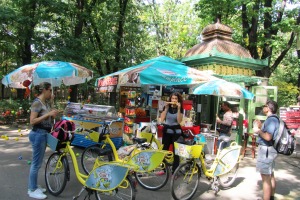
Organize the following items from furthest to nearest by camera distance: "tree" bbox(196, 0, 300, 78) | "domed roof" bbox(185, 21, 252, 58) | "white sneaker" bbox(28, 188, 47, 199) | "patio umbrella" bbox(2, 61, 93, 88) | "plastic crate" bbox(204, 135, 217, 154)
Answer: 1. "tree" bbox(196, 0, 300, 78)
2. "domed roof" bbox(185, 21, 252, 58)
3. "plastic crate" bbox(204, 135, 217, 154)
4. "patio umbrella" bbox(2, 61, 93, 88)
5. "white sneaker" bbox(28, 188, 47, 199)

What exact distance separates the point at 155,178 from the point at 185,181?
0.92 m

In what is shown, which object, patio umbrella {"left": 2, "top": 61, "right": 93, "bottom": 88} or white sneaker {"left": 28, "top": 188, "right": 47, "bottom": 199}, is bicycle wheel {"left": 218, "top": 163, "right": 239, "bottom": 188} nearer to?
white sneaker {"left": 28, "top": 188, "right": 47, "bottom": 199}

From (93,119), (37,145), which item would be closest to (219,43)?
(93,119)

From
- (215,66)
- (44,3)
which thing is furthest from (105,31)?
(215,66)

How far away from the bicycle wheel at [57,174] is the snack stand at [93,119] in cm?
275

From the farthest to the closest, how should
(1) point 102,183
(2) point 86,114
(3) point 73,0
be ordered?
(3) point 73,0
(2) point 86,114
(1) point 102,183

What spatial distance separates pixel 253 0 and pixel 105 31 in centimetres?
1009

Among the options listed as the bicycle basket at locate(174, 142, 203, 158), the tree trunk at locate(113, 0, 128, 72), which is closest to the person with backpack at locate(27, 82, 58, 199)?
the bicycle basket at locate(174, 142, 203, 158)

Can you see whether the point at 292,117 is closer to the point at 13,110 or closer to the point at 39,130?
the point at 39,130

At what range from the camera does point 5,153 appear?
729 centimetres

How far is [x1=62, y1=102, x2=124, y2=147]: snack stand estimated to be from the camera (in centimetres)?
754

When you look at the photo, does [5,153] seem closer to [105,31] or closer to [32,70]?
[32,70]

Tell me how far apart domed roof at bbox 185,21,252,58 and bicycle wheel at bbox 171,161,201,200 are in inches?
280

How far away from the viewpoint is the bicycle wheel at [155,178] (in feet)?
16.6
